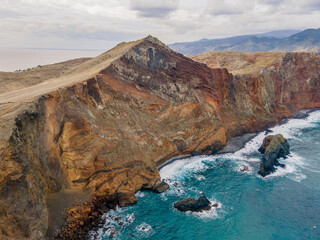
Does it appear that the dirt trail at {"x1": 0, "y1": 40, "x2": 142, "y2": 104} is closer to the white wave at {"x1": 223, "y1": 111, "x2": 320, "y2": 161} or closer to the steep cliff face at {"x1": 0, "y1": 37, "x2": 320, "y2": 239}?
the steep cliff face at {"x1": 0, "y1": 37, "x2": 320, "y2": 239}

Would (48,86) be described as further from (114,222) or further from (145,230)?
(145,230)

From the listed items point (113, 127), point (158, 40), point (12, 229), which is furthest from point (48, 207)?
point (158, 40)

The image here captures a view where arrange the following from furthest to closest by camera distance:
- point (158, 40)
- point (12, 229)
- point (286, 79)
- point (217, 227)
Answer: point (286, 79) → point (158, 40) → point (217, 227) → point (12, 229)

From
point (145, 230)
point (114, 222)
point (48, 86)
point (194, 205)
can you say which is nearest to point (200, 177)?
point (194, 205)

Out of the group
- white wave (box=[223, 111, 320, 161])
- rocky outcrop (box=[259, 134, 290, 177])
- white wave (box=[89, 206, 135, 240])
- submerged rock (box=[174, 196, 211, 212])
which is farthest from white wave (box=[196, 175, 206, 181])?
white wave (box=[89, 206, 135, 240])

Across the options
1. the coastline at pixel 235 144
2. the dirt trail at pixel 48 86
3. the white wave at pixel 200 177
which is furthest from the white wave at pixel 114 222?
the dirt trail at pixel 48 86

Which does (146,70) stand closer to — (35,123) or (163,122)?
(163,122)
